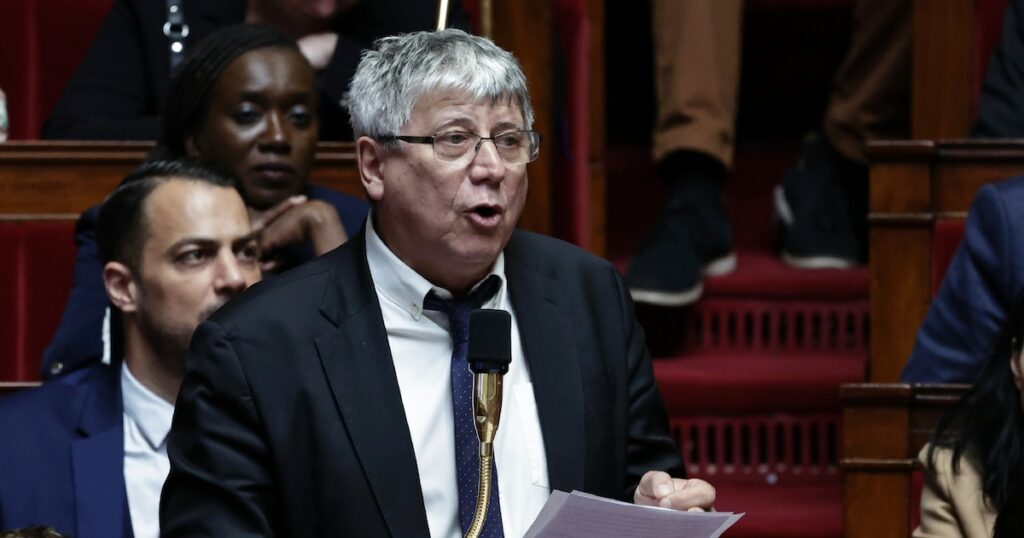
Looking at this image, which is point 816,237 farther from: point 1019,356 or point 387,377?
point 387,377

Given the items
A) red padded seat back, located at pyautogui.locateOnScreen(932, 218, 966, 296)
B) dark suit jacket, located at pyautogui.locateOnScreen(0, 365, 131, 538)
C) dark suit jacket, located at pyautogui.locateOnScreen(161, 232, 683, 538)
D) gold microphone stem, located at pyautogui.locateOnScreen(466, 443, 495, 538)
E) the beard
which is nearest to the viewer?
gold microphone stem, located at pyautogui.locateOnScreen(466, 443, 495, 538)

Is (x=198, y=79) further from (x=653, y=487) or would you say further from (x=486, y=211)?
(x=653, y=487)

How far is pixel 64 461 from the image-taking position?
101 cm

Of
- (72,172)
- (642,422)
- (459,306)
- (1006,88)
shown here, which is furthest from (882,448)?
(72,172)

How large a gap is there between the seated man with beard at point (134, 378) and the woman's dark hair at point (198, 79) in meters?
0.10

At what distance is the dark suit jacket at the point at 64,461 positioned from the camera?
3.24ft

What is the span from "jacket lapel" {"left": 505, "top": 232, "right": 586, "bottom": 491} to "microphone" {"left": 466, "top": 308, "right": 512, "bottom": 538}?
13 cm

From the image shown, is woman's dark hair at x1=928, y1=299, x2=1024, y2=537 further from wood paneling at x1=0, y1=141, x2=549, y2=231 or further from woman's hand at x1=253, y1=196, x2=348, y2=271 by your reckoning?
wood paneling at x1=0, y1=141, x2=549, y2=231

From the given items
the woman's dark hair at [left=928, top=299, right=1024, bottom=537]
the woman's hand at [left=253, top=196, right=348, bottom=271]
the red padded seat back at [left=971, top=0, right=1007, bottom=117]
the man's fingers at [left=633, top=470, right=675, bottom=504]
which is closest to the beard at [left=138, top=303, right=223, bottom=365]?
the woman's hand at [left=253, top=196, right=348, bottom=271]

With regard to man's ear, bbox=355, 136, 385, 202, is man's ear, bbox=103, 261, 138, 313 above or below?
below

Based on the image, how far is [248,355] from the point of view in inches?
32.0

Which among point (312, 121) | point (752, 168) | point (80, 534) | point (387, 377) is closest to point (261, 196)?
point (312, 121)

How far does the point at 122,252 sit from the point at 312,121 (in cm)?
22

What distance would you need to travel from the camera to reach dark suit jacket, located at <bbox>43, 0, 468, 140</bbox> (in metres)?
1.47
